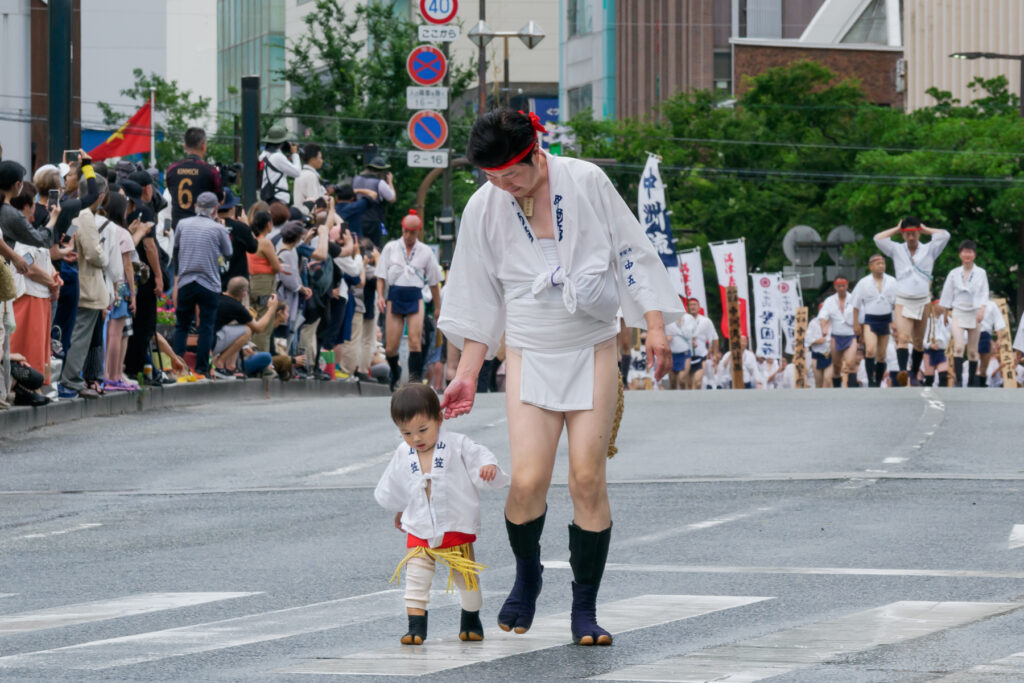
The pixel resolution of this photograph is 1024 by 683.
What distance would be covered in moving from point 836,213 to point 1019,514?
1900 inches

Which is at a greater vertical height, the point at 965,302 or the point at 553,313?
the point at 553,313

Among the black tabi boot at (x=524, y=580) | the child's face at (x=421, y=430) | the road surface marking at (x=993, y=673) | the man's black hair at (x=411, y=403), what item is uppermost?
the man's black hair at (x=411, y=403)

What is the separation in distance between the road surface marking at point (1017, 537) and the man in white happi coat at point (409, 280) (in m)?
11.9

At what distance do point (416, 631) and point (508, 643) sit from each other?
303mm

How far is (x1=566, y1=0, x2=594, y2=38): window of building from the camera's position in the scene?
10250cm

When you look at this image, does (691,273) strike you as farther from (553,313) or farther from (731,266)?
(553,313)

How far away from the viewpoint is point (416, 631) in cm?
638

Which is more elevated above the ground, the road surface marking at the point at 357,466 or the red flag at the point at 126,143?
the red flag at the point at 126,143

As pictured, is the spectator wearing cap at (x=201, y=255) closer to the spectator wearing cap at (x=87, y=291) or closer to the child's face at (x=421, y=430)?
the spectator wearing cap at (x=87, y=291)

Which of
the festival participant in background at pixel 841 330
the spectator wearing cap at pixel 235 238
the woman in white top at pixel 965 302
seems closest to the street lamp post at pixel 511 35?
the festival participant in background at pixel 841 330

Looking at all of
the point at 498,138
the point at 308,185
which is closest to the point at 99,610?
the point at 498,138

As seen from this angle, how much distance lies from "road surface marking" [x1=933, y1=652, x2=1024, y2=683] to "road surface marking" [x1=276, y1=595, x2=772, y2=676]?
4.35 feet

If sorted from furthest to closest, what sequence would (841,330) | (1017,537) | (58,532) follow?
1. (841,330)
2. (58,532)
3. (1017,537)

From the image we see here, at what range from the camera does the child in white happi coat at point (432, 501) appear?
6.40 metres
